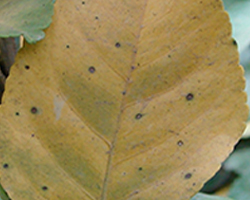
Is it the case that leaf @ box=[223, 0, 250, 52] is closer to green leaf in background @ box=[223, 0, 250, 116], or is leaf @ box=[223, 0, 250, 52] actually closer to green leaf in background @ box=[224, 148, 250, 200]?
green leaf in background @ box=[223, 0, 250, 116]

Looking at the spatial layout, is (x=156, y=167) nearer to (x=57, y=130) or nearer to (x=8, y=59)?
(x=57, y=130)

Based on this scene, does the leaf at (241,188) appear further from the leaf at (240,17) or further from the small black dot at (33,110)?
the small black dot at (33,110)

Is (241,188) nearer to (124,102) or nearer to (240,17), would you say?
(240,17)

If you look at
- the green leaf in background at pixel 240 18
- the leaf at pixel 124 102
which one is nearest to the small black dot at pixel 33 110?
the leaf at pixel 124 102

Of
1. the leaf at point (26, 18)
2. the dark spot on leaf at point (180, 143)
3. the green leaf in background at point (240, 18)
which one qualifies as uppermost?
the green leaf in background at point (240, 18)

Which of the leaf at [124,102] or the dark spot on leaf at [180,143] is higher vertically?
the leaf at [124,102]
